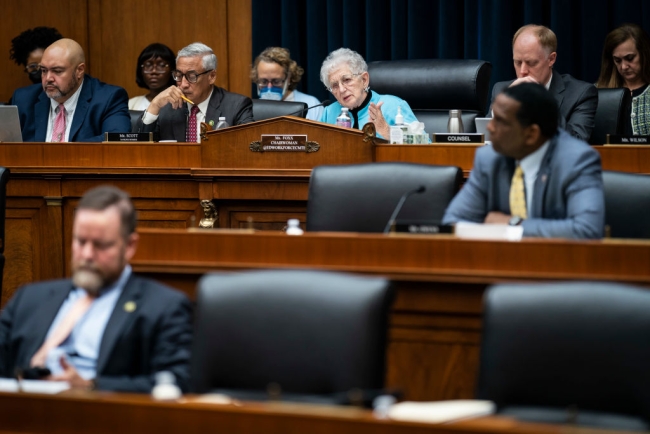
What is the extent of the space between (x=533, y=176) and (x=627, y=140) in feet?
3.91

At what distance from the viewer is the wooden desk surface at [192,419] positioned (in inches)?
69.2

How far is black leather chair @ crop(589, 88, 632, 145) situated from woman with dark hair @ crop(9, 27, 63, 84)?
3976 millimetres

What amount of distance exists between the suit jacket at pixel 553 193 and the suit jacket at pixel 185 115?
2.22 meters

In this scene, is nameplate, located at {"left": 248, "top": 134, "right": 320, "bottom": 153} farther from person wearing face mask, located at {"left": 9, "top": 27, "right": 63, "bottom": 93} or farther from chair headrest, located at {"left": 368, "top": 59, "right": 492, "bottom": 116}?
person wearing face mask, located at {"left": 9, "top": 27, "right": 63, "bottom": 93}

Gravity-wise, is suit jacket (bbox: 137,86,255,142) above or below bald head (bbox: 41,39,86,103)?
below

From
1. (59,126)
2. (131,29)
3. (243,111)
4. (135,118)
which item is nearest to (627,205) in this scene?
(243,111)

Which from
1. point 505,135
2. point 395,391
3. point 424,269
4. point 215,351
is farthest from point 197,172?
point 395,391

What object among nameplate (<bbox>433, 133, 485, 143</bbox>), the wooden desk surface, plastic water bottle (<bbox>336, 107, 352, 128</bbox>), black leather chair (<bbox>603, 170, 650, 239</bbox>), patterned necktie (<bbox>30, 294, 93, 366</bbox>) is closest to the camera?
the wooden desk surface

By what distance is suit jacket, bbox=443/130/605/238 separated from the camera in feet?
10.9

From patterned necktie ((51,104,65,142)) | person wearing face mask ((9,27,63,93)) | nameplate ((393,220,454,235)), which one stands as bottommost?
nameplate ((393,220,454,235))

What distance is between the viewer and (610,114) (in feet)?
17.9

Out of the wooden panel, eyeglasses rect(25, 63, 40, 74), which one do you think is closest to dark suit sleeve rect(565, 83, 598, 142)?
eyeglasses rect(25, 63, 40, 74)

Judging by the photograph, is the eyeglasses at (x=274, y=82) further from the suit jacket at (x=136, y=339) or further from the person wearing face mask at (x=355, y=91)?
the suit jacket at (x=136, y=339)

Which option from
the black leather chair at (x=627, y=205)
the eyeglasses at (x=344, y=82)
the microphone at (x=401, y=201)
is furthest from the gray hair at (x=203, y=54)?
the black leather chair at (x=627, y=205)
